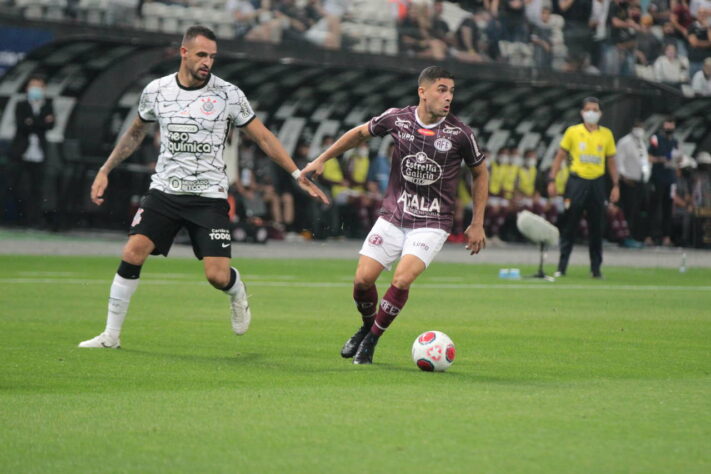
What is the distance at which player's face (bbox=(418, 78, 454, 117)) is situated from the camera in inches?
408

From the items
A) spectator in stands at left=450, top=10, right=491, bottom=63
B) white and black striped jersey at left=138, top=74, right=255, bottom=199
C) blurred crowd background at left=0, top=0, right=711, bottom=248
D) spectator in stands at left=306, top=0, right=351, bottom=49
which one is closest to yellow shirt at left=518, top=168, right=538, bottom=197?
blurred crowd background at left=0, top=0, right=711, bottom=248

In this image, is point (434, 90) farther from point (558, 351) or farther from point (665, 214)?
point (665, 214)

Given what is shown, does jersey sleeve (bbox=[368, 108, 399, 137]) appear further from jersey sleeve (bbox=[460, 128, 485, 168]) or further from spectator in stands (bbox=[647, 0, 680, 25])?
spectator in stands (bbox=[647, 0, 680, 25])

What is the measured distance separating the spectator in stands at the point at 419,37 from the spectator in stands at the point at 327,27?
1636mm

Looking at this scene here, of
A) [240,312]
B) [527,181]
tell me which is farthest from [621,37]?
[240,312]

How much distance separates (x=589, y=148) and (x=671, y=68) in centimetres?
1582

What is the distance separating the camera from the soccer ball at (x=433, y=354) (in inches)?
383

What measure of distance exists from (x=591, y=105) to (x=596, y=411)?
1396cm

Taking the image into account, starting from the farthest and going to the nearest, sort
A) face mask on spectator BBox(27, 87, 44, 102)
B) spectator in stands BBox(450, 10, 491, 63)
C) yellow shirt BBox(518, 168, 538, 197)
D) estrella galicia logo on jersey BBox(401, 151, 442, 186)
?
yellow shirt BBox(518, 168, 538, 197) < spectator in stands BBox(450, 10, 491, 63) < face mask on spectator BBox(27, 87, 44, 102) < estrella galicia logo on jersey BBox(401, 151, 442, 186)

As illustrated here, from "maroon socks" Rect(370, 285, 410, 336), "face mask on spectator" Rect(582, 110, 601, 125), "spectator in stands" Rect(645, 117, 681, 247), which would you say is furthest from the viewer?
"spectator in stands" Rect(645, 117, 681, 247)

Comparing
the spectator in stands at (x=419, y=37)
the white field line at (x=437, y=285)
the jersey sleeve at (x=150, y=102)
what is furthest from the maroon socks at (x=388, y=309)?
the spectator in stands at (x=419, y=37)

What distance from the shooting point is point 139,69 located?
2519cm

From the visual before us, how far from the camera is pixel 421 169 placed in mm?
10430

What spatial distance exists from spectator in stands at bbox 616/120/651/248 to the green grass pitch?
14708 mm
